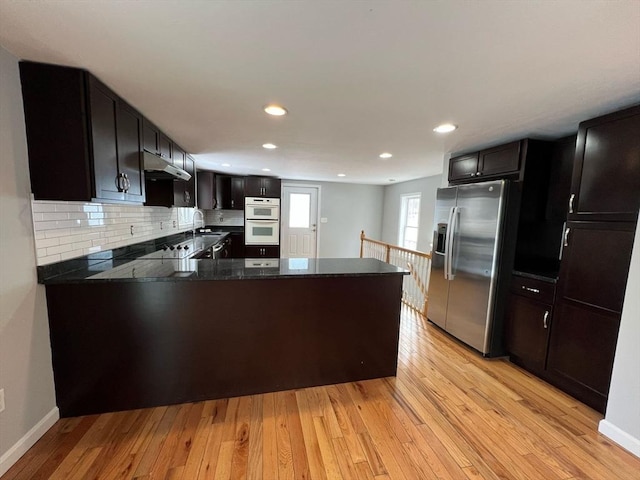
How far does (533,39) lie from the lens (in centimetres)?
115

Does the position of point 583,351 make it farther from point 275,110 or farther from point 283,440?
point 275,110

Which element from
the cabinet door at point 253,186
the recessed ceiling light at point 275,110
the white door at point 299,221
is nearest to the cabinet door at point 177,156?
the recessed ceiling light at point 275,110

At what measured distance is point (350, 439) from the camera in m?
1.67

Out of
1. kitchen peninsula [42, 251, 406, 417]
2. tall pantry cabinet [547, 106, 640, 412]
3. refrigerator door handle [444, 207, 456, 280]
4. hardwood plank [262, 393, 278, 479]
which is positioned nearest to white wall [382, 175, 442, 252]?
refrigerator door handle [444, 207, 456, 280]

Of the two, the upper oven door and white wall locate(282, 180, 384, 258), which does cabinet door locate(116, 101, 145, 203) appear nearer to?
the upper oven door

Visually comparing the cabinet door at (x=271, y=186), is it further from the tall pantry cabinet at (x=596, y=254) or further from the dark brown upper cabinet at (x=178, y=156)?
the tall pantry cabinet at (x=596, y=254)

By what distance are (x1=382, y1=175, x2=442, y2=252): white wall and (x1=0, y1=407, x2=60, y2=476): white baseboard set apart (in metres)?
5.31

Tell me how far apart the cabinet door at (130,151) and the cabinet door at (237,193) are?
348 cm

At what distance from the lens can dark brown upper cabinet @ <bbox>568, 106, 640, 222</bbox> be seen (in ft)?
5.77

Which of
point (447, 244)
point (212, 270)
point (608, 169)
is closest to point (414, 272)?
point (447, 244)

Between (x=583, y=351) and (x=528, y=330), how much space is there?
448 mm

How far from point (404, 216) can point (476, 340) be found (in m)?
3.92

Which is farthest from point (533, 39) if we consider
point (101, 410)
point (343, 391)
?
point (101, 410)

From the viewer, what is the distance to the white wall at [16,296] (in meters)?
1.38
